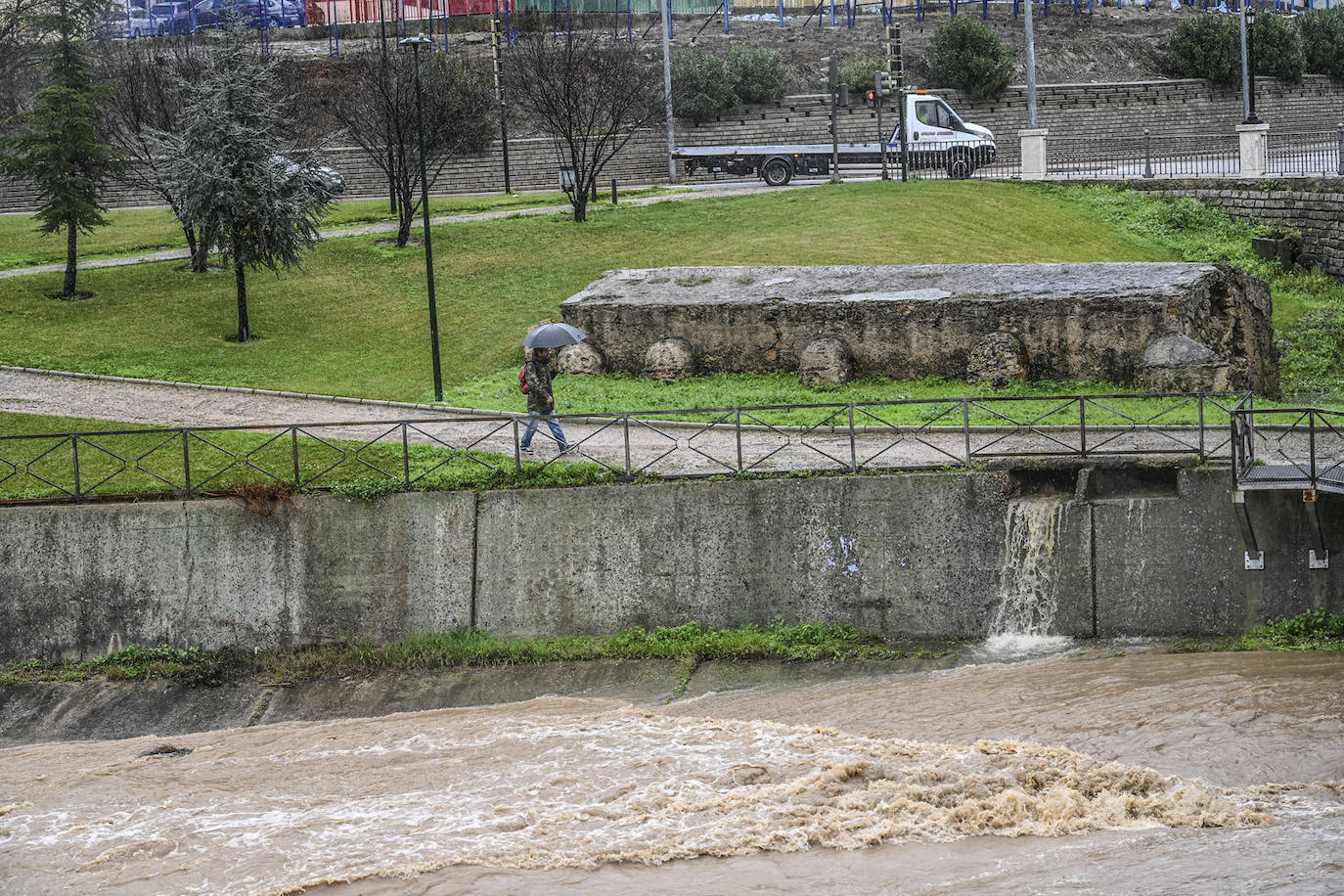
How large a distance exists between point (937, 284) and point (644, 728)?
9.91 meters

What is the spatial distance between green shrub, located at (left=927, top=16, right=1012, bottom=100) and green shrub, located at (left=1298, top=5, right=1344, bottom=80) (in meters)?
11.5

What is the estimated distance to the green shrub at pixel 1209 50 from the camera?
51.1 m

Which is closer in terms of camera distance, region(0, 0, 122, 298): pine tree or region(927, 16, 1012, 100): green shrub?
region(0, 0, 122, 298): pine tree

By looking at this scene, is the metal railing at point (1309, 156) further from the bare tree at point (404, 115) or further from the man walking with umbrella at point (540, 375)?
the man walking with umbrella at point (540, 375)

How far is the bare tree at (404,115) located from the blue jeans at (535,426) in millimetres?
11679

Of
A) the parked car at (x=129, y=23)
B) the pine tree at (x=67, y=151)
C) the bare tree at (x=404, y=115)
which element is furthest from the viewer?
the parked car at (x=129, y=23)

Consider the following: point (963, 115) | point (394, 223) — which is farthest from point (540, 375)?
point (963, 115)

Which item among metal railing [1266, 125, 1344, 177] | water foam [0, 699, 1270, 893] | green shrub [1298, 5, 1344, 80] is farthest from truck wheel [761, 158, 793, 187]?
water foam [0, 699, 1270, 893]

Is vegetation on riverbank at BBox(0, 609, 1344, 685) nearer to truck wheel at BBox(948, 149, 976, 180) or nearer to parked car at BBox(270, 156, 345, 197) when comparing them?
parked car at BBox(270, 156, 345, 197)

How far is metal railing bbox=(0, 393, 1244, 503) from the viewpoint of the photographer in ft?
54.0

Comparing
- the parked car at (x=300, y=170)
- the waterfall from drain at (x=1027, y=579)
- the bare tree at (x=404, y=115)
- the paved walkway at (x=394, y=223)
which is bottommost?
the waterfall from drain at (x=1027, y=579)

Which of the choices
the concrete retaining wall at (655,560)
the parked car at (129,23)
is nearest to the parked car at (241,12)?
the parked car at (129,23)

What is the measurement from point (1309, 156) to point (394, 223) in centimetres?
2042

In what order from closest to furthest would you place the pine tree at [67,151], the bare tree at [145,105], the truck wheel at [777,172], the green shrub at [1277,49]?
the pine tree at [67,151], the bare tree at [145,105], the truck wheel at [777,172], the green shrub at [1277,49]
